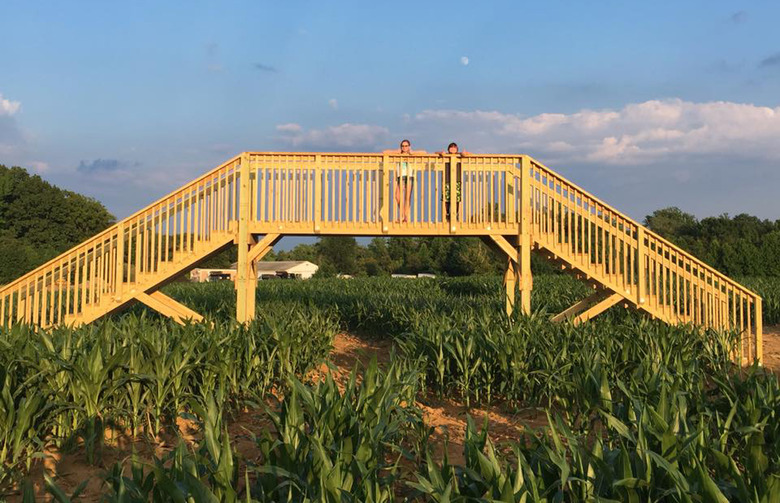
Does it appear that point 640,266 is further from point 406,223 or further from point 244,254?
point 244,254

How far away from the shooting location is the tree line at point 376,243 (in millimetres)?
35312

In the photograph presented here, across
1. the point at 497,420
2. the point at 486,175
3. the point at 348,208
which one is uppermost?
the point at 486,175

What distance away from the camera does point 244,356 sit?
6812mm

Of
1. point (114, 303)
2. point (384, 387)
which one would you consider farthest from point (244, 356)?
point (114, 303)

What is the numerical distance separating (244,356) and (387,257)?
77.5 m

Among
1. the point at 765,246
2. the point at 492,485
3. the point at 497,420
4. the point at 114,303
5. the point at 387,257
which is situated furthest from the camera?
the point at 387,257

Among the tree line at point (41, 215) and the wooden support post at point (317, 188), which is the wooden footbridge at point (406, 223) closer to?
the wooden support post at point (317, 188)

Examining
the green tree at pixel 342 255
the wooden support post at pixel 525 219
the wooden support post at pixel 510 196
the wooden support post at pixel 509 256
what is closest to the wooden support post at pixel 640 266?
the wooden support post at pixel 525 219

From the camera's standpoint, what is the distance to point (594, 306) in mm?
10367

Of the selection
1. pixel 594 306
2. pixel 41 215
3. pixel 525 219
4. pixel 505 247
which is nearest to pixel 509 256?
pixel 505 247

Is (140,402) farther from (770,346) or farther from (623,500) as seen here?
(770,346)

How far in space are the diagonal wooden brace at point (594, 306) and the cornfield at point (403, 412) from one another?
1.08 m

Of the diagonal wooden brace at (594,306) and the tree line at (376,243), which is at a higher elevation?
the tree line at (376,243)

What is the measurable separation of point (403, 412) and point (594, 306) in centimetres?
693
